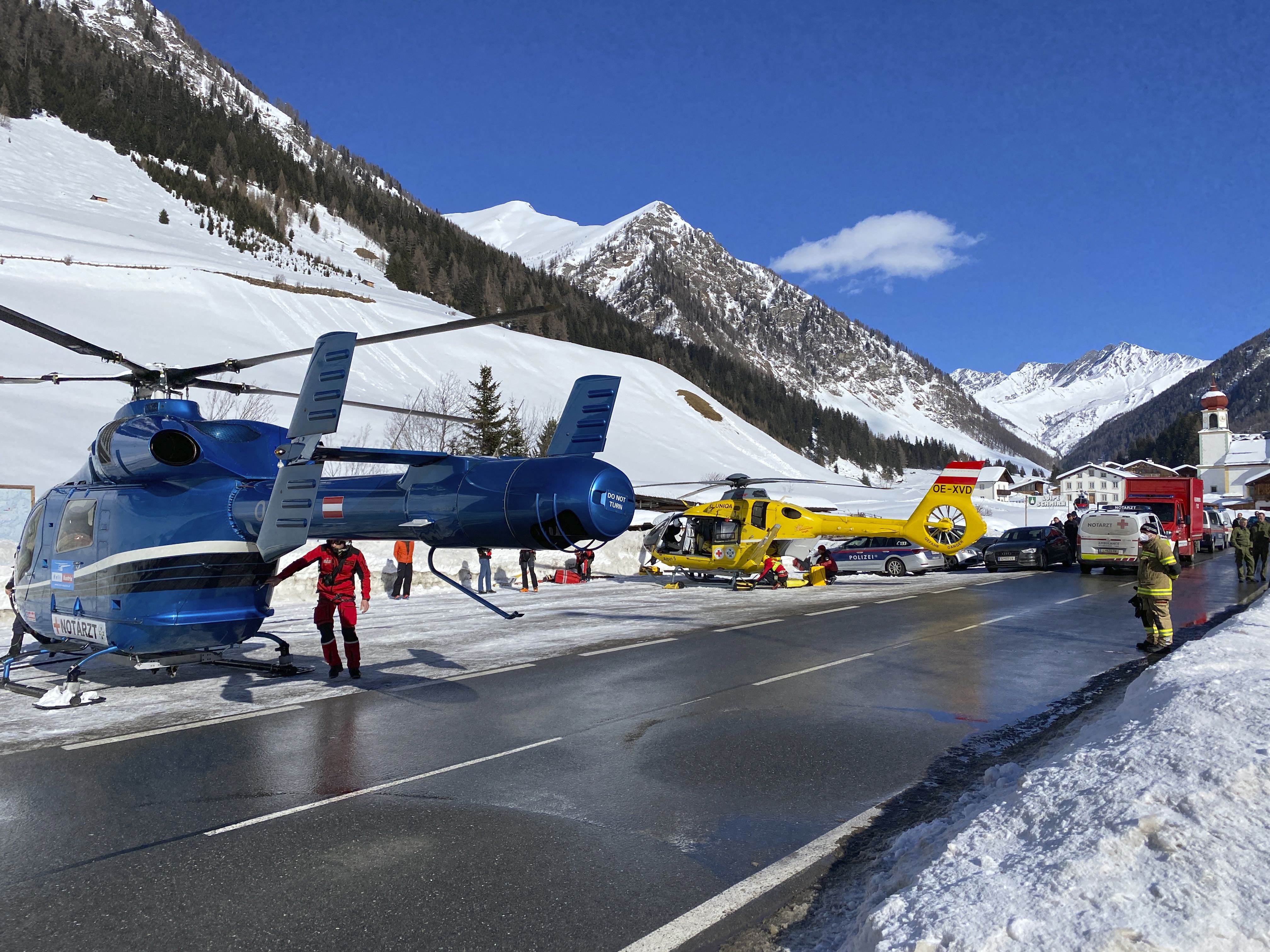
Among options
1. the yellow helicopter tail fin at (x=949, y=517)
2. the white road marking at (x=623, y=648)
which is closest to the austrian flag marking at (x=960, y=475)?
the yellow helicopter tail fin at (x=949, y=517)

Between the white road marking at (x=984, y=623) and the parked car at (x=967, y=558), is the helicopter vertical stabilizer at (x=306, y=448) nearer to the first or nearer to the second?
the white road marking at (x=984, y=623)

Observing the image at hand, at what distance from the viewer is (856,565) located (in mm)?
28641

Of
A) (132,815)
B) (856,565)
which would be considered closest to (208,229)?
(856,565)

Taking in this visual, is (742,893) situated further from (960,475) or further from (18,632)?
(960,475)

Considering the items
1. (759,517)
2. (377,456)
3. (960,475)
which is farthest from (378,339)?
(960,475)

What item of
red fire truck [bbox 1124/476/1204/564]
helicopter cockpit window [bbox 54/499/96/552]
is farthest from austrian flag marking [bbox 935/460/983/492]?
helicopter cockpit window [bbox 54/499/96/552]

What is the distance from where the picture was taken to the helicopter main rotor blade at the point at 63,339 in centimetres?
650

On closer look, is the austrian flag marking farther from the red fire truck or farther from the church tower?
the church tower

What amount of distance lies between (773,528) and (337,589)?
14910 mm

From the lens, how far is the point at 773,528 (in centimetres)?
2298

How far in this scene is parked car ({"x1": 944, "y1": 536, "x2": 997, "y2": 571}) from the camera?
1150 inches

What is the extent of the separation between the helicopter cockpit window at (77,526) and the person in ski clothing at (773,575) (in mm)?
17031

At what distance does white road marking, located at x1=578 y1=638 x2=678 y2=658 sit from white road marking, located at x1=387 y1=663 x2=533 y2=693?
987 millimetres

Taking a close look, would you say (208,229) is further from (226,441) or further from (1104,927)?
(1104,927)
